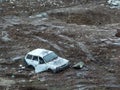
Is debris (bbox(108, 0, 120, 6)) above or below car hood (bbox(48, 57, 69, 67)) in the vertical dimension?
above

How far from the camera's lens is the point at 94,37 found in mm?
30562

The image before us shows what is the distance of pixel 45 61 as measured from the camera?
25141mm

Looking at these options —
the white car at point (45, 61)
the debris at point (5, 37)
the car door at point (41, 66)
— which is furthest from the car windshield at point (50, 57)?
the debris at point (5, 37)

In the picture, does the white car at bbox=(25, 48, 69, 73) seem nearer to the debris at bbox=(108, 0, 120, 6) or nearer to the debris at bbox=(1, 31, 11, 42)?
the debris at bbox=(1, 31, 11, 42)

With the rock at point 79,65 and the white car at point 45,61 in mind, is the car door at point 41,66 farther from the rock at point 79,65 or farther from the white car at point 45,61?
the rock at point 79,65

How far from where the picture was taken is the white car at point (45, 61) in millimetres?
24750

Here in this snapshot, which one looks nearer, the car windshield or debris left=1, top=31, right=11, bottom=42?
the car windshield

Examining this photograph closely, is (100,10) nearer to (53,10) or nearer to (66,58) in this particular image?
(53,10)

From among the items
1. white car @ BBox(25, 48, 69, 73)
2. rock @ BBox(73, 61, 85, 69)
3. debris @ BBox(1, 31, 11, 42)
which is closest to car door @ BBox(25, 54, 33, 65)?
white car @ BBox(25, 48, 69, 73)

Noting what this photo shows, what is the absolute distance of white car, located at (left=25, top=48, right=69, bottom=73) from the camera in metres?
24.8

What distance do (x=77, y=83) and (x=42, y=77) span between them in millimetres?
2150

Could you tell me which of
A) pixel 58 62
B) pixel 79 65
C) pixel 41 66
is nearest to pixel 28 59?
pixel 41 66

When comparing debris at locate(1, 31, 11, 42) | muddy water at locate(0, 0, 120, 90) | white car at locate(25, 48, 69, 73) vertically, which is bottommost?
debris at locate(1, 31, 11, 42)

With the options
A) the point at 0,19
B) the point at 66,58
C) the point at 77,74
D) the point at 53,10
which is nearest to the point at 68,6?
the point at 53,10
